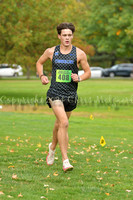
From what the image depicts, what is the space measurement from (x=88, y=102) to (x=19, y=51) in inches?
203

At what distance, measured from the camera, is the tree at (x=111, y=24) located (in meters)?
46.5

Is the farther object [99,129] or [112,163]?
[99,129]

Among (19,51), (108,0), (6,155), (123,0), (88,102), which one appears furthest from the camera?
(108,0)

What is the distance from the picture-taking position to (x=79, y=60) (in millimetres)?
6844

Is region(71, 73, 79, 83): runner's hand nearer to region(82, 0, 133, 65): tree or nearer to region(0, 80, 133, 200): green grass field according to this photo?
region(0, 80, 133, 200): green grass field

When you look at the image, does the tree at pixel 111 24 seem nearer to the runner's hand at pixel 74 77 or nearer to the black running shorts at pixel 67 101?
the black running shorts at pixel 67 101

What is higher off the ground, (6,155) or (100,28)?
(100,28)

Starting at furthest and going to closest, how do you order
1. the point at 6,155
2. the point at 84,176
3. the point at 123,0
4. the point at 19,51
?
the point at 123,0
the point at 19,51
the point at 6,155
the point at 84,176

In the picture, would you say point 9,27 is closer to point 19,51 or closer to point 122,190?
point 19,51

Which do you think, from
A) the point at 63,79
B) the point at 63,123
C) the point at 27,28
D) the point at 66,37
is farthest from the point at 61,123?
the point at 27,28

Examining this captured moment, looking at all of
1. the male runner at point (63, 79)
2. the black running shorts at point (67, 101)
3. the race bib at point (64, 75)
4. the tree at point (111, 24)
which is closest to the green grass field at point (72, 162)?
the male runner at point (63, 79)

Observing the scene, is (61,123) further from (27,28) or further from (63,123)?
(27,28)

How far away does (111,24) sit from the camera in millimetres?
48219

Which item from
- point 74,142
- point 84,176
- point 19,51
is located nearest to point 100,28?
point 19,51
